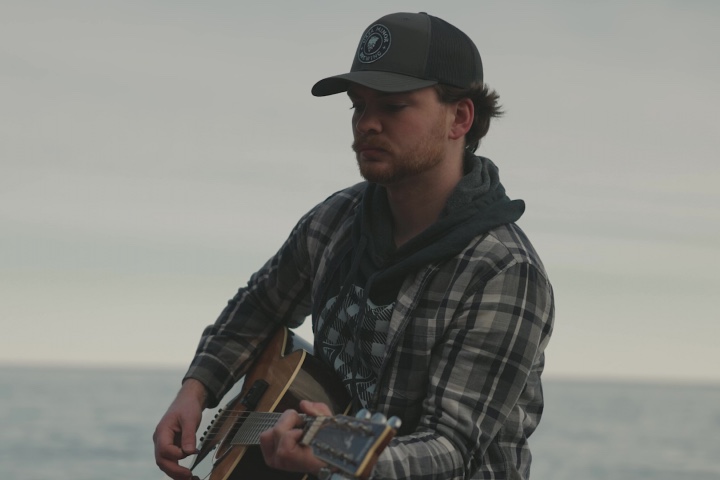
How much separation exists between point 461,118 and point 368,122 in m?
0.31

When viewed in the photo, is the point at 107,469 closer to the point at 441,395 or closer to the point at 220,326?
the point at 220,326

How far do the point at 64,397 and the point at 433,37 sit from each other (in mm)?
25569

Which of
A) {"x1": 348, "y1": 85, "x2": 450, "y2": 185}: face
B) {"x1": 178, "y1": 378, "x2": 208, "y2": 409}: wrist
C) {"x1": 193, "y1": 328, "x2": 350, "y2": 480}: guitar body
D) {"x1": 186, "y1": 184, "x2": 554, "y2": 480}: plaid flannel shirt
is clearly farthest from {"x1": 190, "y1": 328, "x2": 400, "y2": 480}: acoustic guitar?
{"x1": 348, "y1": 85, "x2": 450, "y2": 185}: face

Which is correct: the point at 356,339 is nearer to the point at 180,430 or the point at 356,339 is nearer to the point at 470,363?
the point at 470,363

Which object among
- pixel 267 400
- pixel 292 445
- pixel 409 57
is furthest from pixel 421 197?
pixel 292 445

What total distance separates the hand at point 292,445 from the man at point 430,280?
11 mm

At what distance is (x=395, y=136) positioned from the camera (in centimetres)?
285

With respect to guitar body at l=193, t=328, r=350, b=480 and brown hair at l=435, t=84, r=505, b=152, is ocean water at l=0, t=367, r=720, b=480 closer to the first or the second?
guitar body at l=193, t=328, r=350, b=480

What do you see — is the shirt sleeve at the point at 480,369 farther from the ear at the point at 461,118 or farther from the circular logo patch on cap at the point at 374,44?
the circular logo patch on cap at the point at 374,44

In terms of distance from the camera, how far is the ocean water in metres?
15.2

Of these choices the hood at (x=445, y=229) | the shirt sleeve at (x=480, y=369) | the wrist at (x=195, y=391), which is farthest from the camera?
the wrist at (x=195, y=391)

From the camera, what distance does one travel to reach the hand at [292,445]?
2.36m

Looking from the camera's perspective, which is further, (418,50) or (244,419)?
(244,419)

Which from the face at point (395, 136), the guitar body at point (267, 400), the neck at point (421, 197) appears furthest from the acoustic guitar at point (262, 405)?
the face at point (395, 136)
